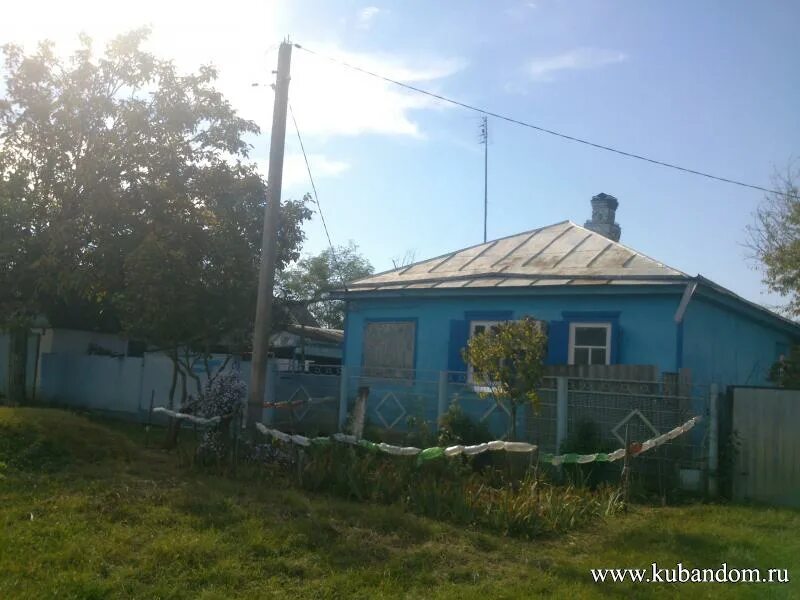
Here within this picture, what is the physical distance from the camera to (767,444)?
32.7 feet

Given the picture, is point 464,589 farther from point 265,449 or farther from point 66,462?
point 66,462

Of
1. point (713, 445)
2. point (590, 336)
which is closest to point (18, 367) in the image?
point (590, 336)

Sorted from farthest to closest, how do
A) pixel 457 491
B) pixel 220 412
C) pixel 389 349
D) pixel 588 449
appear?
pixel 389 349, pixel 220 412, pixel 588 449, pixel 457 491

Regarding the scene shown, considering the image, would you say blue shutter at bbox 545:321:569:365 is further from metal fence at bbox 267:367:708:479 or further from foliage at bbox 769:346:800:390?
foliage at bbox 769:346:800:390

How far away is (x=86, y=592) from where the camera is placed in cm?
589

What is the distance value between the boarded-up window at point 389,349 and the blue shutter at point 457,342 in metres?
0.97

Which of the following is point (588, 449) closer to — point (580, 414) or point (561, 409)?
point (580, 414)

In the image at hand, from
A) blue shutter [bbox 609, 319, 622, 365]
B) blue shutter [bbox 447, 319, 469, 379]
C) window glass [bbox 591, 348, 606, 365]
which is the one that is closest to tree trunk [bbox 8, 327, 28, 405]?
blue shutter [bbox 447, 319, 469, 379]

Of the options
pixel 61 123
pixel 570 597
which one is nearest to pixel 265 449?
pixel 570 597

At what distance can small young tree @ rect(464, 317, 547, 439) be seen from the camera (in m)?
10.3

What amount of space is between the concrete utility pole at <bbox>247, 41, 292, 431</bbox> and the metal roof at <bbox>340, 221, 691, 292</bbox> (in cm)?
452

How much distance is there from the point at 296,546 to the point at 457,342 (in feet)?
27.0

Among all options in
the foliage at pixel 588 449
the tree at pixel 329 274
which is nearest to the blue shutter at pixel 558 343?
the foliage at pixel 588 449

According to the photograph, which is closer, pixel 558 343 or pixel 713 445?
pixel 713 445
